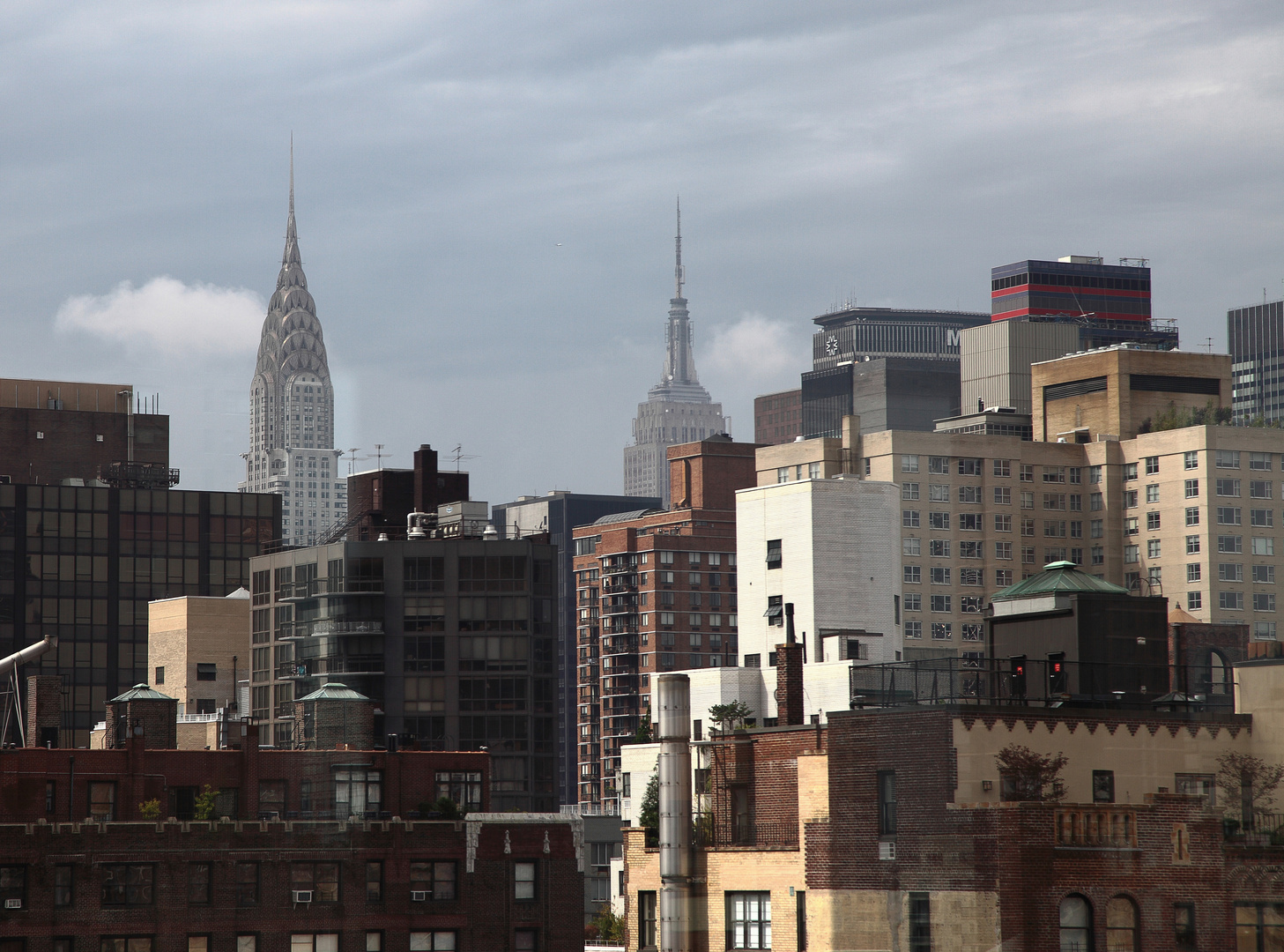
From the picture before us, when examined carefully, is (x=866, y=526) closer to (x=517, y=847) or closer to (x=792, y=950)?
(x=517, y=847)

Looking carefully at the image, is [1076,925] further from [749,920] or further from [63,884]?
[63,884]

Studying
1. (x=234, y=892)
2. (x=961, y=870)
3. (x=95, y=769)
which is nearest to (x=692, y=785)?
(x=961, y=870)

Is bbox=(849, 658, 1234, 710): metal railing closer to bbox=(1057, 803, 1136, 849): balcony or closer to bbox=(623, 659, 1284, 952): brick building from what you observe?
bbox=(623, 659, 1284, 952): brick building

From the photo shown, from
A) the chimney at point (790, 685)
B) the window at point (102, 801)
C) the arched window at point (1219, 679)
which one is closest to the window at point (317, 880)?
the window at point (102, 801)

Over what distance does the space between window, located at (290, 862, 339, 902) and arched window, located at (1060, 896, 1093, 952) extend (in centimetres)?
6475

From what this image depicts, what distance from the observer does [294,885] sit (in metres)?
128

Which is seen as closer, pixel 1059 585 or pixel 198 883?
pixel 1059 585

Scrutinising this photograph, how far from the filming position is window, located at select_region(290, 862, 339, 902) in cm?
12769

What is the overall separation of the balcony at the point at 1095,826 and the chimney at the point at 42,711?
8628 centimetres

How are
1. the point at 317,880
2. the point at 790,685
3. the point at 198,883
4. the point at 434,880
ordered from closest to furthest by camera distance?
the point at 790,685 → the point at 198,883 → the point at 317,880 → the point at 434,880

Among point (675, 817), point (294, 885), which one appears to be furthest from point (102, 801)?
point (675, 817)

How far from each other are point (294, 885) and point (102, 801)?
13.5 meters

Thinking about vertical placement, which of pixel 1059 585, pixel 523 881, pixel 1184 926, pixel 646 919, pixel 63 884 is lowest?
pixel 523 881

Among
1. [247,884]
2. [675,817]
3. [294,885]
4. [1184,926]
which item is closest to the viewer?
[1184,926]
